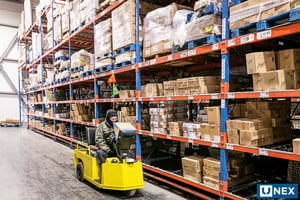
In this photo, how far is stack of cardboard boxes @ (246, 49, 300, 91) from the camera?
309 cm

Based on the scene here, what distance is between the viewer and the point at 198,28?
4.03 m

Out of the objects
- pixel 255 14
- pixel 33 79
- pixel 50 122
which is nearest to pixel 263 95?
pixel 255 14

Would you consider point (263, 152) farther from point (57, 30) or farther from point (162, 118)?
point (57, 30)

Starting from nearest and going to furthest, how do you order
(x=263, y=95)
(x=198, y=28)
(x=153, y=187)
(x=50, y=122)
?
(x=263, y=95), (x=198, y=28), (x=153, y=187), (x=50, y=122)

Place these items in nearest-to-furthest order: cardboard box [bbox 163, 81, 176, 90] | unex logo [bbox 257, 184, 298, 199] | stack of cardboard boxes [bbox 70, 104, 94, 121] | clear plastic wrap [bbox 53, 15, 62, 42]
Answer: unex logo [bbox 257, 184, 298, 199], cardboard box [bbox 163, 81, 176, 90], stack of cardboard boxes [bbox 70, 104, 94, 121], clear plastic wrap [bbox 53, 15, 62, 42]

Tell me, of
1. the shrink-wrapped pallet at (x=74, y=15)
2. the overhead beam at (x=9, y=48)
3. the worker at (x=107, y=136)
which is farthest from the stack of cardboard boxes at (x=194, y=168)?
the overhead beam at (x=9, y=48)

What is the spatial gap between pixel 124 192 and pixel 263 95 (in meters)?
2.86

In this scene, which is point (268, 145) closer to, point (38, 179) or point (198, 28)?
point (198, 28)

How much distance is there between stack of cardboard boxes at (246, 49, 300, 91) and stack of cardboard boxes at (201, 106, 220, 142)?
744 mm

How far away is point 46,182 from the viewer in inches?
207

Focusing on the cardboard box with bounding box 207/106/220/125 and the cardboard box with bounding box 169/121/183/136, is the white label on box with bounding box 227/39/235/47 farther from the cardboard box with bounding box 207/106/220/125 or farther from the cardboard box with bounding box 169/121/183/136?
the cardboard box with bounding box 169/121/183/136

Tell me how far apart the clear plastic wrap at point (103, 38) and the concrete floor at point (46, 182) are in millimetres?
3232

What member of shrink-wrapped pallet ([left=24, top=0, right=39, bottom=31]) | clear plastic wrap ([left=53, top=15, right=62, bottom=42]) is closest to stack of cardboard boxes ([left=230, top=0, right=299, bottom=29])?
clear plastic wrap ([left=53, top=15, right=62, bottom=42])

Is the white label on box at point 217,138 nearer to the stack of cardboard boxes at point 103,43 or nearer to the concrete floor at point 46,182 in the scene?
the concrete floor at point 46,182
